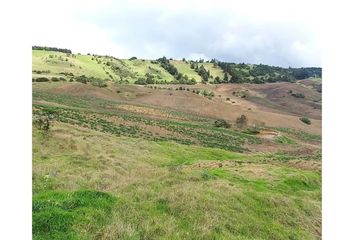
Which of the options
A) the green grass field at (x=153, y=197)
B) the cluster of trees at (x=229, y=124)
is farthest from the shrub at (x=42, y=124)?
the cluster of trees at (x=229, y=124)

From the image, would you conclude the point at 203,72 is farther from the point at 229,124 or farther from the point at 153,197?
the point at 153,197

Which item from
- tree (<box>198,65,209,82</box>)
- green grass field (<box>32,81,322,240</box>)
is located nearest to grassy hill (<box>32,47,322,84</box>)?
tree (<box>198,65,209,82</box>)

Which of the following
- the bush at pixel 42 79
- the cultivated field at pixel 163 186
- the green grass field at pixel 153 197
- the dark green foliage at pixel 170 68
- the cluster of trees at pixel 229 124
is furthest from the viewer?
the dark green foliage at pixel 170 68

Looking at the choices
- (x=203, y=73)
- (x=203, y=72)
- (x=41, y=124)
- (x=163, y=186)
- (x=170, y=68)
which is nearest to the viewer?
(x=163, y=186)

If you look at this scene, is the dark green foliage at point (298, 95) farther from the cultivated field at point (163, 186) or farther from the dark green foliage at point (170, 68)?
the cultivated field at point (163, 186)

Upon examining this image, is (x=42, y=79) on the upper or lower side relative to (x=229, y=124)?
upper

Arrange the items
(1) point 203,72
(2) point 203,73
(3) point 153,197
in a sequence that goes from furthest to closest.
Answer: (1) point 203,72, (2) point 203,73, (3) point 153,197

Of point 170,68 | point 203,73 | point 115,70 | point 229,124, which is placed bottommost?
point 229,124

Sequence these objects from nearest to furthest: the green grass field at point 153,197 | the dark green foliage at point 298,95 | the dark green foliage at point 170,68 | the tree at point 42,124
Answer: the green grass field at point 153,197, the tree at point 42,124, the dark green foliage at point 298,95, the dark green foliage at point 170,68

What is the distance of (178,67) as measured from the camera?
196m

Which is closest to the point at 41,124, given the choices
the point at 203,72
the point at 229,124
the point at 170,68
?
the point at 229,124

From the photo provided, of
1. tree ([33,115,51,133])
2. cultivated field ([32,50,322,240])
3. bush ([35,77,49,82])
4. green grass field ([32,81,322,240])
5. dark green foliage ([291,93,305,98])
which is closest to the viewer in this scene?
green grass field ([32,81,322,240])

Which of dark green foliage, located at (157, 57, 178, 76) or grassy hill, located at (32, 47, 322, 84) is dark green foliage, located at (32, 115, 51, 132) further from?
dark green foliage, located at (157, 57, 178, 76)

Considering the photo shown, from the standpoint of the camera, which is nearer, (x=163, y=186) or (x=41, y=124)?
(x=163, y=186)
